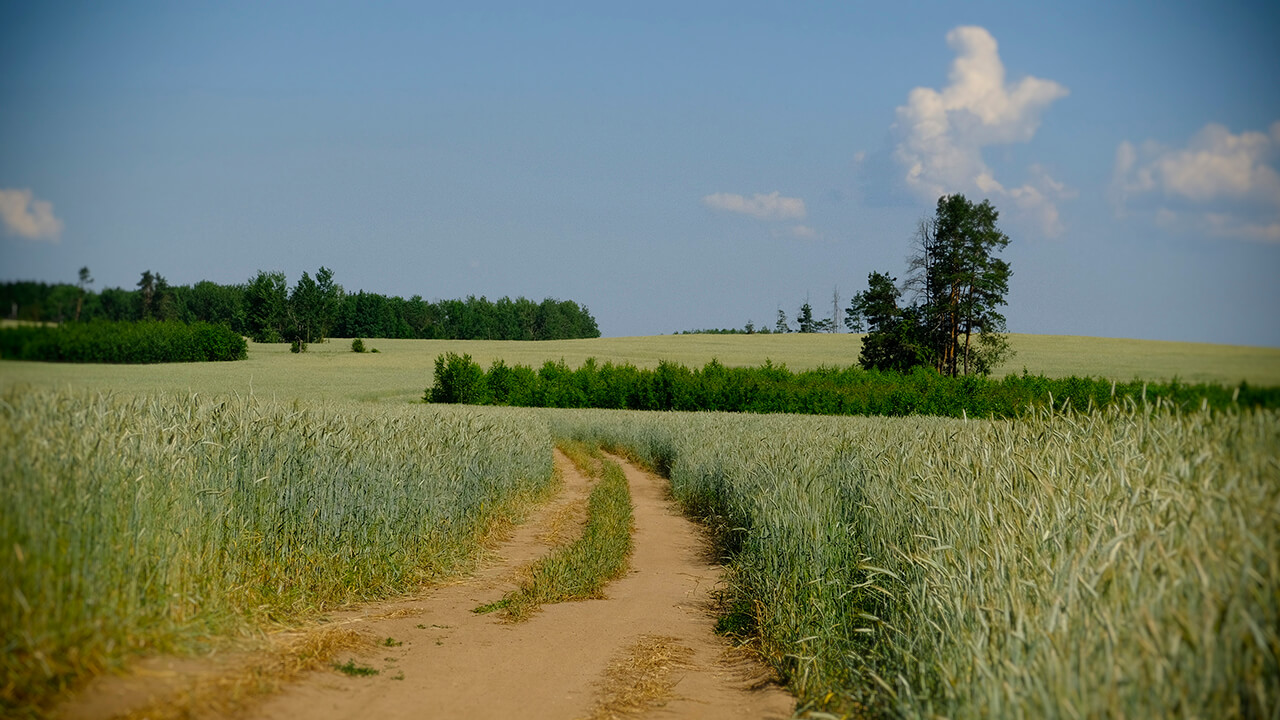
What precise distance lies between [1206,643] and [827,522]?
15.2 ft

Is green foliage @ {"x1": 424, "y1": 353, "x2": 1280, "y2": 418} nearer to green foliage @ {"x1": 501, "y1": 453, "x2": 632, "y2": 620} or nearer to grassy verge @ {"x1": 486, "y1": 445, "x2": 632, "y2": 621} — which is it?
grassy verge @ {"x1": 486, "y1": 445, "x2": 632, "y2": 621}

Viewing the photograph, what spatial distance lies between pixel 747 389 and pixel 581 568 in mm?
39223

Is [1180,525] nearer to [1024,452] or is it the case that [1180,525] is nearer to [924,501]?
[924,501]

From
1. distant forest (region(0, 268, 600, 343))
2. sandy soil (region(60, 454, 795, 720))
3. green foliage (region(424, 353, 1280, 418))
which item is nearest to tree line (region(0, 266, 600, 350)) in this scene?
distant forest (region(0, 268, 600, 343))

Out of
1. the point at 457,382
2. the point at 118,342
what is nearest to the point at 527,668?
the point at 118,342

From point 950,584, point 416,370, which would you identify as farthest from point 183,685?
point 416,370

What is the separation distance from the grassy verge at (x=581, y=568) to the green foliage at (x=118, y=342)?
3.89 metres

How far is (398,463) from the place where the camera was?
876cm

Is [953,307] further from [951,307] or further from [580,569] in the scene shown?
[580,569]

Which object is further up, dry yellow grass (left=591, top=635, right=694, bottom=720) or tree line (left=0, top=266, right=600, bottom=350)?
tree line (left=0, top=266, right=600, bottom=350)

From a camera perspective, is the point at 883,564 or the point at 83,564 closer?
the point at 83,564

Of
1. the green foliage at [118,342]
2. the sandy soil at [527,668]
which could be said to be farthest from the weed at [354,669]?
the green foliage at [118,342]

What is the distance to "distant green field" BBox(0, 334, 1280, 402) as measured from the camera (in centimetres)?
433

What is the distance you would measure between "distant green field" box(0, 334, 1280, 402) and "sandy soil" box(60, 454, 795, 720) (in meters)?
2.36
